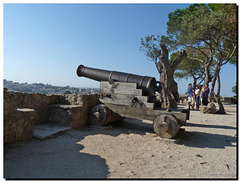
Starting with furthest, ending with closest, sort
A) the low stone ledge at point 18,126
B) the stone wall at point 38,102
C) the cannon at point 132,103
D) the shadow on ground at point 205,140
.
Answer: the stone wall at point 38,102
the cannon at point 132,103
the shadow on ground at point 205,140
the low stone ledge at point 18,126

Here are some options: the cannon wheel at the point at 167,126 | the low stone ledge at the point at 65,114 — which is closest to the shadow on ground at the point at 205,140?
the cannon wheel at the point at 167,126

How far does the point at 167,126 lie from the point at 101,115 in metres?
2.14

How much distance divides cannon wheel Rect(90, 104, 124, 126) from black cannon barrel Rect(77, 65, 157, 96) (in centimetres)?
90

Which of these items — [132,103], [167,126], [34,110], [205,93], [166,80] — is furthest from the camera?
[205,93]

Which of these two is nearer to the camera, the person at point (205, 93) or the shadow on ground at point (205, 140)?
the shadow on ground at point (205, 140)

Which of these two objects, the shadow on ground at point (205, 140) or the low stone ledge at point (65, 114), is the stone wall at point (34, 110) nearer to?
the low stone ledge at point (65, 114)

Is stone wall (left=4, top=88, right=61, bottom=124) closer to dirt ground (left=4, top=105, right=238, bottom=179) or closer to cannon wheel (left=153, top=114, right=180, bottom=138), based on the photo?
dirt ground (left=4, top=105, right=238, bottom=179)

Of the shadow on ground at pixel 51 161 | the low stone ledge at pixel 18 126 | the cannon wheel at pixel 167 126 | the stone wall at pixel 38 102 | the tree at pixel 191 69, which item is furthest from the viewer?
the tree at pixel 191 69

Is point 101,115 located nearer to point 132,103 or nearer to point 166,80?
point 132,103

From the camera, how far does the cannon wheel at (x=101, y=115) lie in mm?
5809

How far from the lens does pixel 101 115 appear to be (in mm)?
5836

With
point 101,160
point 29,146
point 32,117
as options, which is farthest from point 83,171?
point 32,117

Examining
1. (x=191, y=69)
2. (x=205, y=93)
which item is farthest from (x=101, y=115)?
(x=191, y=69)

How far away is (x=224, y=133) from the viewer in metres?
5.66
